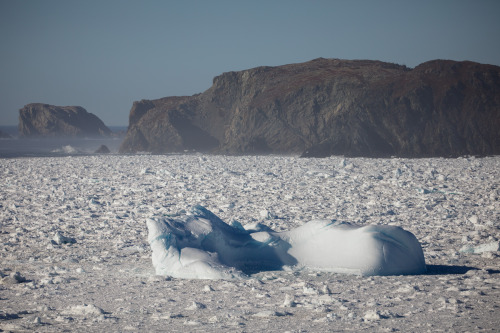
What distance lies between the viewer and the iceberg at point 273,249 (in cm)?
513

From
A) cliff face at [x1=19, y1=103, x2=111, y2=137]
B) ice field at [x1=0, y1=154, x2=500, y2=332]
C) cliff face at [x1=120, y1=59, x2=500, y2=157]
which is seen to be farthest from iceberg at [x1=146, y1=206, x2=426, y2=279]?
cliff face at [x1=19, y1=103, x2=111, y2=137]

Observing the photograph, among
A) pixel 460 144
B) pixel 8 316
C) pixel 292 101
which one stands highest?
pixel 292 101

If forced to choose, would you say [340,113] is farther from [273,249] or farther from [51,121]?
[51,121]

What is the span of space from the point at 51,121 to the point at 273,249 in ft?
227

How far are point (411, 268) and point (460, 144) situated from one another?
62.6 feet

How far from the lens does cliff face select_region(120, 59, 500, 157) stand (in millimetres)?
23078

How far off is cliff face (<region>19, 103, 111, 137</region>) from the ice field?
194 feet

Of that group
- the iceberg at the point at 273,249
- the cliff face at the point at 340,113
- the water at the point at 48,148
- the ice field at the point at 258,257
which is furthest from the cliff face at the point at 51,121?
the iceberg at the point at 273,249

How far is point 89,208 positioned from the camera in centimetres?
930

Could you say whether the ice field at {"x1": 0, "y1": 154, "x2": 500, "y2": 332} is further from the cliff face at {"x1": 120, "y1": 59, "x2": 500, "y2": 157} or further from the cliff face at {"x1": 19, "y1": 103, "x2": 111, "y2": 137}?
the cliff face at {"x1": 19, "y1": 103, "x2": 111, "y2": 137}

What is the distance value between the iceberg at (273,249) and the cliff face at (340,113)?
54.8 feet

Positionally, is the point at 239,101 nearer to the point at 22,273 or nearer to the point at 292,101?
the point at 292,101

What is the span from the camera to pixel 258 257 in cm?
557

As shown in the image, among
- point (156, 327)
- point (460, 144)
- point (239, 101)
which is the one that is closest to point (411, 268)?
point (156, 327)
